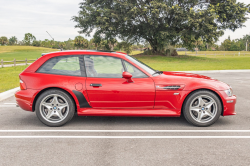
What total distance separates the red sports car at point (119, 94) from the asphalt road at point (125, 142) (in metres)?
0.30

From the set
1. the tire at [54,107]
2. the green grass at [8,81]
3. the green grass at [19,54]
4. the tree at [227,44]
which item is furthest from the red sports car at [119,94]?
the tree at [227,44]

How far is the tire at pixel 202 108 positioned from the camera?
479cm

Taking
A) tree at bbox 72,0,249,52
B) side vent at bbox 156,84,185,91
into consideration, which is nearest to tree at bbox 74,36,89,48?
tree at bbox 72,0,249,52

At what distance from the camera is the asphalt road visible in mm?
3346

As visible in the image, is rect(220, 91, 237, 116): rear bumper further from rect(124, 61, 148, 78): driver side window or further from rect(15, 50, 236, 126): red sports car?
rect(124, 61, 148, 78): driver side window

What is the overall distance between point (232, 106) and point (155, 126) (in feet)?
5.07

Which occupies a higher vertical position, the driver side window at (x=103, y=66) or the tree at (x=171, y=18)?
the tree at (x=171, y=18)

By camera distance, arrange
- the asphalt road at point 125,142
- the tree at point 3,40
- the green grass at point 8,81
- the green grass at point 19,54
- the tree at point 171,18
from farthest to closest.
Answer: the tree at point 3,40 < the green grass at point 19,54 < the tree at point 171,18 < the green grass at point 8,81 < the asphalt road at point 125,142

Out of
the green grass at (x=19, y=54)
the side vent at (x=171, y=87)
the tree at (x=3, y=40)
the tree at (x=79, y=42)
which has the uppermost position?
the tree at (x=3, y=40)

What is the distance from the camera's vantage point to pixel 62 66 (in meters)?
5.08

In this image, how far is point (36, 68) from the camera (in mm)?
5074

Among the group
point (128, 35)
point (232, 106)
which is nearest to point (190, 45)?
point (128, 35)

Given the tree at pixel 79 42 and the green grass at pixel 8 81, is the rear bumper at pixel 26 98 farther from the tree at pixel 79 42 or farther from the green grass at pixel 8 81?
the tree at pixel 79 42

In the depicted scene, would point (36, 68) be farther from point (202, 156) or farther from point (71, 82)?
Result: point (202, 156)
